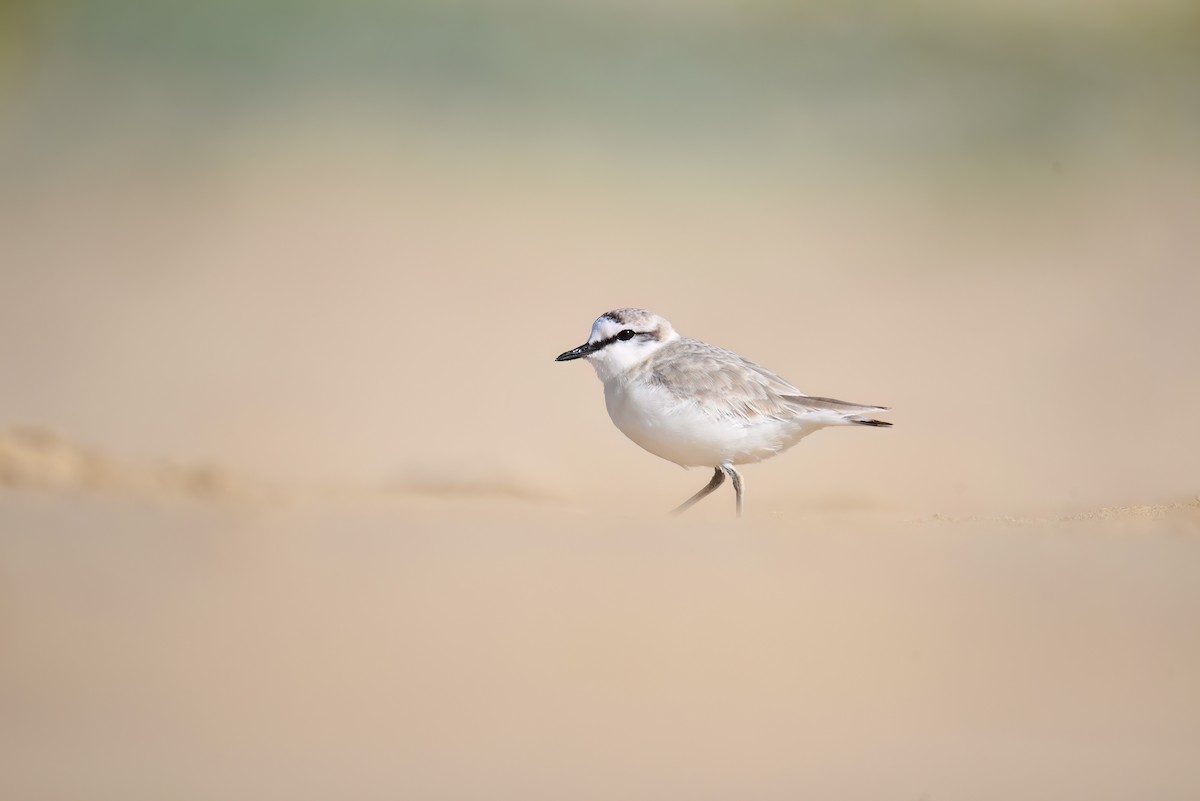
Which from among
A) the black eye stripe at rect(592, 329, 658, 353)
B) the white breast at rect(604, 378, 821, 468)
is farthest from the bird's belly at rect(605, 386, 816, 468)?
the black eye stripe at rect(592, 329, 658, 353)

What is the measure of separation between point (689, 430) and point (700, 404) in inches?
5.1

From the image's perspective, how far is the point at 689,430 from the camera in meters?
5.59

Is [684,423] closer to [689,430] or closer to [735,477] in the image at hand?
[689,430]

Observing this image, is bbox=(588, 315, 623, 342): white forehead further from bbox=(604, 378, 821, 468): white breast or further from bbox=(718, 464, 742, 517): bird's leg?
bbox=(718, 464, 742, 517): bird's leg

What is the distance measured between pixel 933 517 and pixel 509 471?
306cm

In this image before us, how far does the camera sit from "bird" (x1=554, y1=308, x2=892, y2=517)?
563cm

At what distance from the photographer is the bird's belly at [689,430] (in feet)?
18.4

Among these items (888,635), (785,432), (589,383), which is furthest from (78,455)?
(589,383)

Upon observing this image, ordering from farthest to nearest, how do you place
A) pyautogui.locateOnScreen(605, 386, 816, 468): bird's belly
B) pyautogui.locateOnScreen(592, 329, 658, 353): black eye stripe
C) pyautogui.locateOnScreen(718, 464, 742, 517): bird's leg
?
pyautogui.locateOnScreen(592, 329, 658, 353): black eye stripe
pyautogui.locateOnScreen(718, 464, 742, 517): bird's leg
pyautogui.locateOnScreen(605, 386, 816, 468): bird's belly

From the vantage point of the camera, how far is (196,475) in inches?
253

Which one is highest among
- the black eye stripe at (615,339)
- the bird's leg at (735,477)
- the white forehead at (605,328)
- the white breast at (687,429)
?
the white forehead at (605,328)

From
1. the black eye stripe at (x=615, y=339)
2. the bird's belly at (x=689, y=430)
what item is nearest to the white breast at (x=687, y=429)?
the bird's belly at (x=689, y=430)

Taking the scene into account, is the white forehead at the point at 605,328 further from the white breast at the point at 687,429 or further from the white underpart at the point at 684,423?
the white breast at the point at 687,429

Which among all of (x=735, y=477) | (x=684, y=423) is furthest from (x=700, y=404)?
(x=735, y=477)
